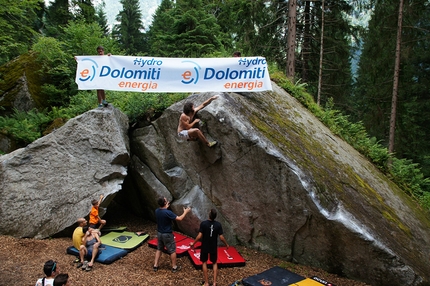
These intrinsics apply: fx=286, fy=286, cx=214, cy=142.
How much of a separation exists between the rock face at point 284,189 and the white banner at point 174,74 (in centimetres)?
39

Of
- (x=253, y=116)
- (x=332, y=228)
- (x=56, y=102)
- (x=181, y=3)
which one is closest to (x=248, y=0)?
(x=181, y=3)

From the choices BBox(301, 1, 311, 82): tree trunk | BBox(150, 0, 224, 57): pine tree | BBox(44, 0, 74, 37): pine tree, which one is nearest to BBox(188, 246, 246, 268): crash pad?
BBox(150, 0, 224, 57): pine tree

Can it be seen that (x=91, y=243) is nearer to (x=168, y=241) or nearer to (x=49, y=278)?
(x=168, y=241)

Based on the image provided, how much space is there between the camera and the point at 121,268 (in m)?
6.18

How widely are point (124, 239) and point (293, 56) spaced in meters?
9.95

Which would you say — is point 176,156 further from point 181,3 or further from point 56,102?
point 181,3

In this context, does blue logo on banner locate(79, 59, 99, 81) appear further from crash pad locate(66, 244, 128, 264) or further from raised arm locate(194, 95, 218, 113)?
crash pad locate(66, 244, 128, 264)

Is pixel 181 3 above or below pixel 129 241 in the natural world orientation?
above

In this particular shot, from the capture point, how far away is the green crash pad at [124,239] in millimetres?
7198

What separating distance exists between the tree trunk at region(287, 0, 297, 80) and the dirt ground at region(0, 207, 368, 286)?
833cm

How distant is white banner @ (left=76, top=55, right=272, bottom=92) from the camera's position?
7.72 m

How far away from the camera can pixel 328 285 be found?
5.43 metres

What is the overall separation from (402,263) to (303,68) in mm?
11861

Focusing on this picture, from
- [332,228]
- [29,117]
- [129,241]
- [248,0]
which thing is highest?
[248,0]
